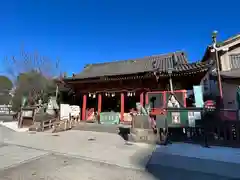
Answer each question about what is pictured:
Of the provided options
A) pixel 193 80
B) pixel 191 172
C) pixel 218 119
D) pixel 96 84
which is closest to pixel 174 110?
pixel 218 119

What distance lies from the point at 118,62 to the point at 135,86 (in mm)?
6386

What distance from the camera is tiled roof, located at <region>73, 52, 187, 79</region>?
14047 millimetres

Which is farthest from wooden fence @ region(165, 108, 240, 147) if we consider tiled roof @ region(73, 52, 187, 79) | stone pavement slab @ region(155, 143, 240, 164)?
tiled roof @ region(73, 52, 187, 79)

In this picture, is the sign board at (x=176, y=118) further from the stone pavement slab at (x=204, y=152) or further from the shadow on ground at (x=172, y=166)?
the shadow on ground at (x=172, y=166)

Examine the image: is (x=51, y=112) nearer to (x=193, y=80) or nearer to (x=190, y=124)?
(x=190, y=124)

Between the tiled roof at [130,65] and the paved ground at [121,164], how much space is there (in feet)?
30.4

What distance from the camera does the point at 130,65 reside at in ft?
52.5

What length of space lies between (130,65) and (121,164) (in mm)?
12891

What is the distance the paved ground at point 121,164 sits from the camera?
325cm

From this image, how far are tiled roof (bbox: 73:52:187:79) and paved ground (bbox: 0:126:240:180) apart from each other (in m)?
9.25

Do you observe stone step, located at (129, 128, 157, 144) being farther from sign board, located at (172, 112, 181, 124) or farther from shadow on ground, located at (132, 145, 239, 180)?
shadow on ground, located at (132, 145, 239, 180)

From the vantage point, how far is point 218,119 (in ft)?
18.5

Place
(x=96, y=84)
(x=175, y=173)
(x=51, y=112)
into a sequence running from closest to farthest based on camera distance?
(x=175, y=173) → (x=51, y=112) → (x=96, y=84)

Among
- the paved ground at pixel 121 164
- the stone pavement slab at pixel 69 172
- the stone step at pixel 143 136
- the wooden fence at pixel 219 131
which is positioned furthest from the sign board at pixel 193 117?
the stone pavement slab at pixel 69 172
